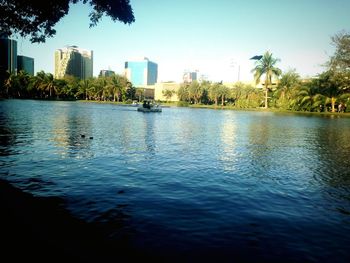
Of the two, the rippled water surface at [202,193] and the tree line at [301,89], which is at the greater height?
the tree line at [301,89]

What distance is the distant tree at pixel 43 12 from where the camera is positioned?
13.4 m

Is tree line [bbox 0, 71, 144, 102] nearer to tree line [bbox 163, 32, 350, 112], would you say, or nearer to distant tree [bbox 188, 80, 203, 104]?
distant tree [bbox 188, 80, 203, 104]

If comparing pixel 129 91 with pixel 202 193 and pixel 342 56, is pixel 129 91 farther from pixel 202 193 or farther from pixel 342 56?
pixel 202 193

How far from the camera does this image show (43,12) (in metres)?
13.9

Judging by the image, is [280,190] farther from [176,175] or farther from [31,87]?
[31,87]

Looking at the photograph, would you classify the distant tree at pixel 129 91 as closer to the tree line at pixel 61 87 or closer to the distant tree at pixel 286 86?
the tree line at pixel 61 87

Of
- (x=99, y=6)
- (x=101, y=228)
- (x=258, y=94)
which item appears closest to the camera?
(x=101, y=228)

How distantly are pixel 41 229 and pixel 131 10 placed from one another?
1112 centimetres

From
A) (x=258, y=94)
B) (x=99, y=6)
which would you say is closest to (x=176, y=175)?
(x=99, y=6)

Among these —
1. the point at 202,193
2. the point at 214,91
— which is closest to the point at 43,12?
the point at 202,193

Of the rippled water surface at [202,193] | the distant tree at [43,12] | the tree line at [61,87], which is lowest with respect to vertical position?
the rippled water surface at [202,193]

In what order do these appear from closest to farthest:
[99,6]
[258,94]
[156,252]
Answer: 1. [156,252]
2. [99,6]
3. [258,94]

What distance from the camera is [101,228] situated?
8.09 m

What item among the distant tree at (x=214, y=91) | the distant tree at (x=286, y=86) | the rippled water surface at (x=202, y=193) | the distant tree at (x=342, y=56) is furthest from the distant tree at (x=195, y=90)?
the rippled water surface at (x=202, y=193)
